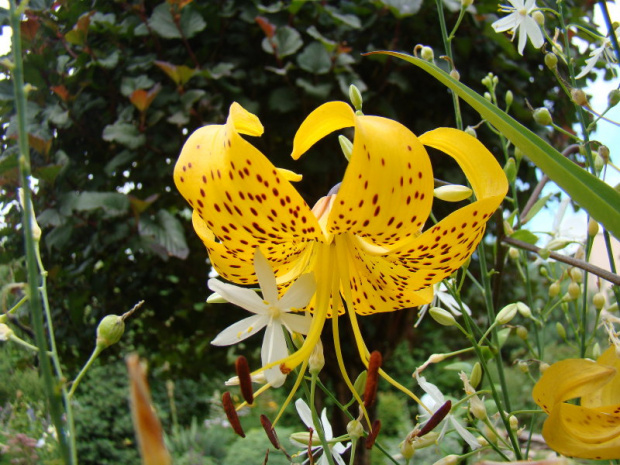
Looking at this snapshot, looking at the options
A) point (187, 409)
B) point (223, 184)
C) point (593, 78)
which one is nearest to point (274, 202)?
point (223, 184)

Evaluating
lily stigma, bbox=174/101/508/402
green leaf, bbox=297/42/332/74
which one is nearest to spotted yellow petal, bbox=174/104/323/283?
lily stigma, bbox=174/101/508/402

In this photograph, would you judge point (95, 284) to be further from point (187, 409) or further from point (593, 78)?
point (187, 409)

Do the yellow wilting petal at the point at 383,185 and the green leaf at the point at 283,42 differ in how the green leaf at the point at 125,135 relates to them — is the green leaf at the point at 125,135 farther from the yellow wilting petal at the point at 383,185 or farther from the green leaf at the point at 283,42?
the yellow wilting petal at the point at 383,185

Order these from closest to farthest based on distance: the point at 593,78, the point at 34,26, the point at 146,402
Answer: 1. the point at 146,402
2. the point at 34,26
3. the point at 593,78

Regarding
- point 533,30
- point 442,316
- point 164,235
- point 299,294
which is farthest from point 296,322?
point 164,235

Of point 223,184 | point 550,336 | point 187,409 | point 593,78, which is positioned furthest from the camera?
point 550,336

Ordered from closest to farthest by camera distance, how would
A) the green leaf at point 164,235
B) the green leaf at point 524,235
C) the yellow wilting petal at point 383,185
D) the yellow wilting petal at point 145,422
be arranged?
1. the yellow wilting petal at point 145,422
2. the yellow wilting petal at point 383,185
3. the green leaf at point 524,235
4. the green leaf at point 164,235

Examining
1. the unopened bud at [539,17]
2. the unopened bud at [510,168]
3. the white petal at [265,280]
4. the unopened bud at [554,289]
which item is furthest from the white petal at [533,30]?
the white petal at [265,280]
